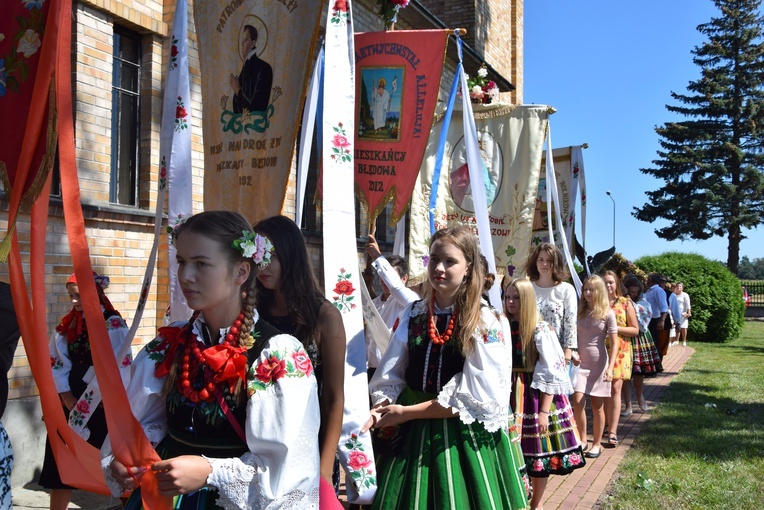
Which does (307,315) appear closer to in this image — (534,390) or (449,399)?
(449,399)

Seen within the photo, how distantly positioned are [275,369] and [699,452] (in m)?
6.16

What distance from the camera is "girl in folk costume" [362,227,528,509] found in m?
3.04

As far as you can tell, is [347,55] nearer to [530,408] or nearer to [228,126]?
[228,126]

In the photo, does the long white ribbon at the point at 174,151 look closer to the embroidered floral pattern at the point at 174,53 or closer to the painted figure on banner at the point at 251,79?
the embroidered floral pattern at the point at 174,53

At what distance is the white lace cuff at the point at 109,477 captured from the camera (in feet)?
7.07

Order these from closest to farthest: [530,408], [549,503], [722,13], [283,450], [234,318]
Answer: [283,450] → [234,318] → [530,408] → [549,503] → [722,13]

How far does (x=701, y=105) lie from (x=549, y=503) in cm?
4347

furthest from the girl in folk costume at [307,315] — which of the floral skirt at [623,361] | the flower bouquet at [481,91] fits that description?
the flower bouquet at [481,91]

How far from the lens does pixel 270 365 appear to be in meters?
2.09

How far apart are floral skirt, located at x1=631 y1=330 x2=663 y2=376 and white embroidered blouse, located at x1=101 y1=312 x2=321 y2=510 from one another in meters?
7.74

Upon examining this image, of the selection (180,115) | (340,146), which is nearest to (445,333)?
(340,146)

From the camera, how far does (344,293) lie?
2783mm

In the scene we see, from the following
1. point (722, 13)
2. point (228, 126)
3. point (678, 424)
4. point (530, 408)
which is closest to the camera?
point (228, 126)

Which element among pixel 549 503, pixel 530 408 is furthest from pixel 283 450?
pixel 549 503
